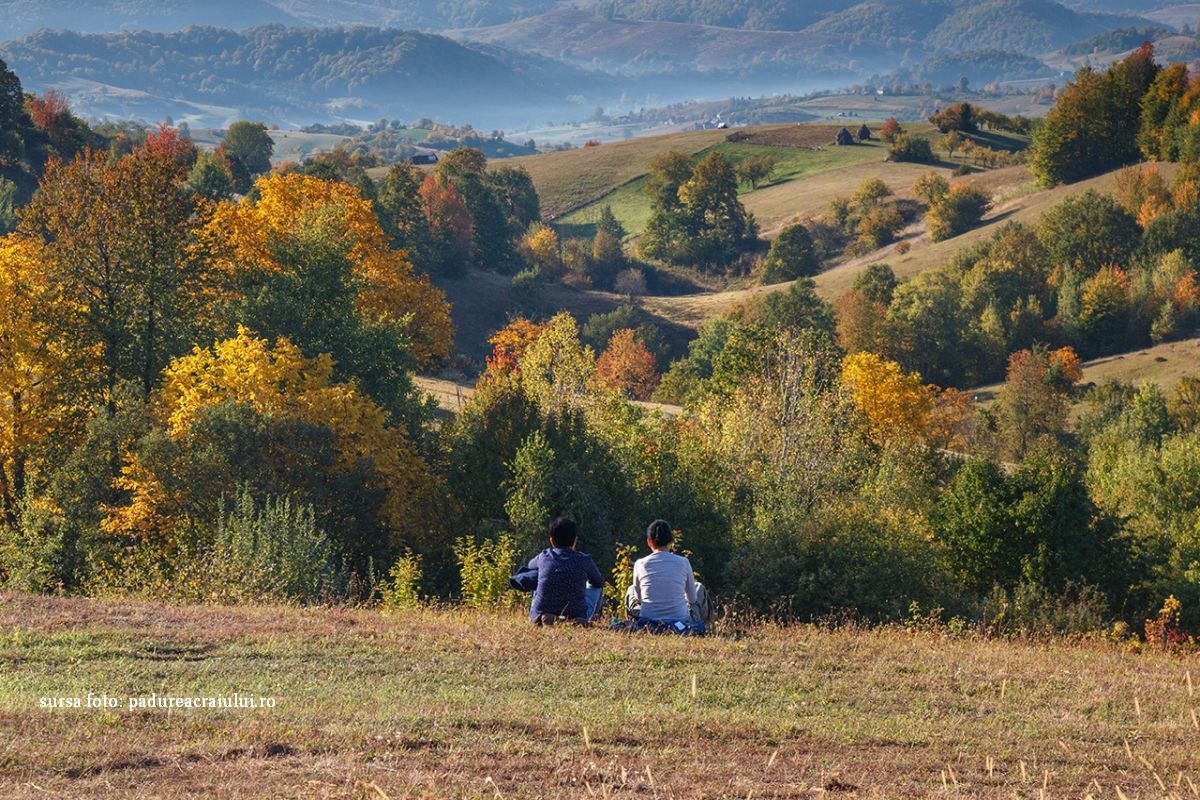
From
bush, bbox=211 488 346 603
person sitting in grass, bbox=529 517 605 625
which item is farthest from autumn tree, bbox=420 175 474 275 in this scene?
person sitting in grass, bbox=529 517 605 625

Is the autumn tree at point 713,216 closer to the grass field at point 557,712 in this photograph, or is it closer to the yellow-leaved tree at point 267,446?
the yellow-leaved tree at point 267,446

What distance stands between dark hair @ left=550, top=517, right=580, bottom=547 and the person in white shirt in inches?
38.3

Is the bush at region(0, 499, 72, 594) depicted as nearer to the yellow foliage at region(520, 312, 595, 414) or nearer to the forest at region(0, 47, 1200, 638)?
the forest at region(0, 47, 1200, 638)

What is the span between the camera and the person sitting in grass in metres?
16.4

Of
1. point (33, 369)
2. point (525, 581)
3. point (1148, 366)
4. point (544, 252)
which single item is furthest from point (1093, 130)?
point (525, 581)

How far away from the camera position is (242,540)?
23.5 m

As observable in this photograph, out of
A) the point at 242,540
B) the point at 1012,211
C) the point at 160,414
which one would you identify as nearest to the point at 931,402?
the point at 160,414

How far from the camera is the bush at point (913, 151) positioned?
586 ft

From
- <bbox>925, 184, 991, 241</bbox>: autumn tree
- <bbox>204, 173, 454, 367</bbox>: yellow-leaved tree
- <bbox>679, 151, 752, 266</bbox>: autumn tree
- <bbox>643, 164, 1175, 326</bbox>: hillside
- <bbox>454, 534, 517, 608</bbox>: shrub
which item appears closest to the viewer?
<bbox>454, 534, 517, 608</bbox>: shrub

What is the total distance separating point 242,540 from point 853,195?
478 feet

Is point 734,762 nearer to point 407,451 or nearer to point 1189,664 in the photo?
point 1189,664

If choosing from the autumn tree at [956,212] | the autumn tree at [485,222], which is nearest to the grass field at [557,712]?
the autumn tree at [485,222]

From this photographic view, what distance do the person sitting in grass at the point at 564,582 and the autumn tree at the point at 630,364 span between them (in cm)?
8327

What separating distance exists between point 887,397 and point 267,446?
142 feet
